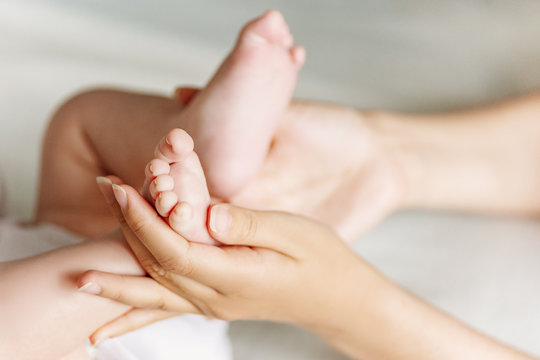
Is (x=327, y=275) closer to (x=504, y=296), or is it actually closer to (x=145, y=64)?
(x=504, y=296)

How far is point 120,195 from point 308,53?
2.74 ft

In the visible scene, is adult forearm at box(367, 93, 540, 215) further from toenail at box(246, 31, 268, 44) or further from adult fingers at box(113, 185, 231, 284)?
adult fingers at box(113, 185, 231, 284)

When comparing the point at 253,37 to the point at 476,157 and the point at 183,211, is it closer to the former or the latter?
the point at 183,211

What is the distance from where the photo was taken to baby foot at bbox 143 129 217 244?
20.5 inches

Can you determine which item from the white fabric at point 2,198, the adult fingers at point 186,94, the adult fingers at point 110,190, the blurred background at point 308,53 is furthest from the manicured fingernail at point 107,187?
the blurred background at point 308,53

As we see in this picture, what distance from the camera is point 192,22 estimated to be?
1.36m

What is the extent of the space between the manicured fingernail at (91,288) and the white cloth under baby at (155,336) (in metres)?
0.09

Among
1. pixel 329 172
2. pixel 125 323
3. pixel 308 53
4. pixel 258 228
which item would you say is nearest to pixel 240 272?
pixel 258 228

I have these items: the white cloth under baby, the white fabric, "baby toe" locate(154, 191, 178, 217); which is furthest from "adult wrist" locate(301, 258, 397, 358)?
the white fabric

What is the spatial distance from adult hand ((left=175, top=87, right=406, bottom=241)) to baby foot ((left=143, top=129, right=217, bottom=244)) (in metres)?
0.31

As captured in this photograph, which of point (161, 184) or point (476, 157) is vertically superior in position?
point (476, 157)

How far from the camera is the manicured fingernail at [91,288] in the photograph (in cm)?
57

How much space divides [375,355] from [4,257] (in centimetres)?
43

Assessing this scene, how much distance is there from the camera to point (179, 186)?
0.53 metres
